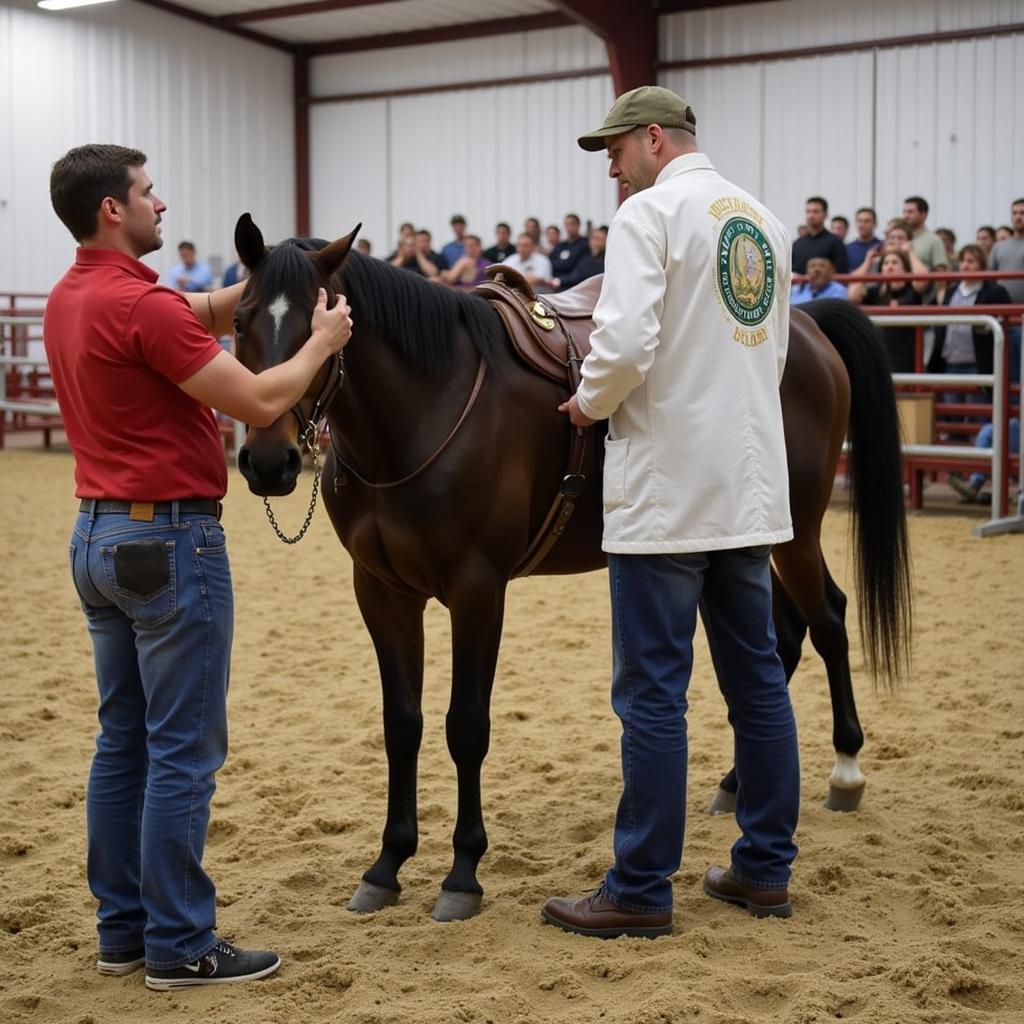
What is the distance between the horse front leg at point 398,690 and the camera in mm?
3184

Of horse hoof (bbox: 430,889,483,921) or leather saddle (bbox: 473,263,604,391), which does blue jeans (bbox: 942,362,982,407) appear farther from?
horse hoof (bbox: 430,889,483,921)

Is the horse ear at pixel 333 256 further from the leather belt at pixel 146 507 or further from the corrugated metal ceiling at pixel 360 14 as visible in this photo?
the corrugated metal ceiling at pixel 360 14

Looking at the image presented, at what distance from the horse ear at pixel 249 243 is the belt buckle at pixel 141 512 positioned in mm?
538

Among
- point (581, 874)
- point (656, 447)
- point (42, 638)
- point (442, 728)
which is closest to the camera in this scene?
point (656, 447)

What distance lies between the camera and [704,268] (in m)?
2.72

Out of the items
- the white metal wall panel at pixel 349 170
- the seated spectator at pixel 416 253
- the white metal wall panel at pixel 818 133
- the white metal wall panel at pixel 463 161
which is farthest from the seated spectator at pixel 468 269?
the white metal wall panel at pixel 349 170

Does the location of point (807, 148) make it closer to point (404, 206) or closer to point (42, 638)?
point (404, 206)

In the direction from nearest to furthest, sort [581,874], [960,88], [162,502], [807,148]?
[162,502] < [581,874] < [960,88] < [807,148]

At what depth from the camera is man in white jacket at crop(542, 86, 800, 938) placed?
2.71 m

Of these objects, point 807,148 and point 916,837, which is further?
point 807,148

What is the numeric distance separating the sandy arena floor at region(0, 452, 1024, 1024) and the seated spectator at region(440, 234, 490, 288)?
8.12 meters

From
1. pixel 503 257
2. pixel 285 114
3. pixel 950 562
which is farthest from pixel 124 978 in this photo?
pixel 285 114

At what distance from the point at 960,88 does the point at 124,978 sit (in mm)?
13608

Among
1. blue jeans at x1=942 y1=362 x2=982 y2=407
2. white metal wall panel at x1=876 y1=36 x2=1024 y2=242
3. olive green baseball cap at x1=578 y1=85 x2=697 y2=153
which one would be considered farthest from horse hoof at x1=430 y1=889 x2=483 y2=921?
white metal wall panel at x1=876 y1=36 x2=1024 y2=242
